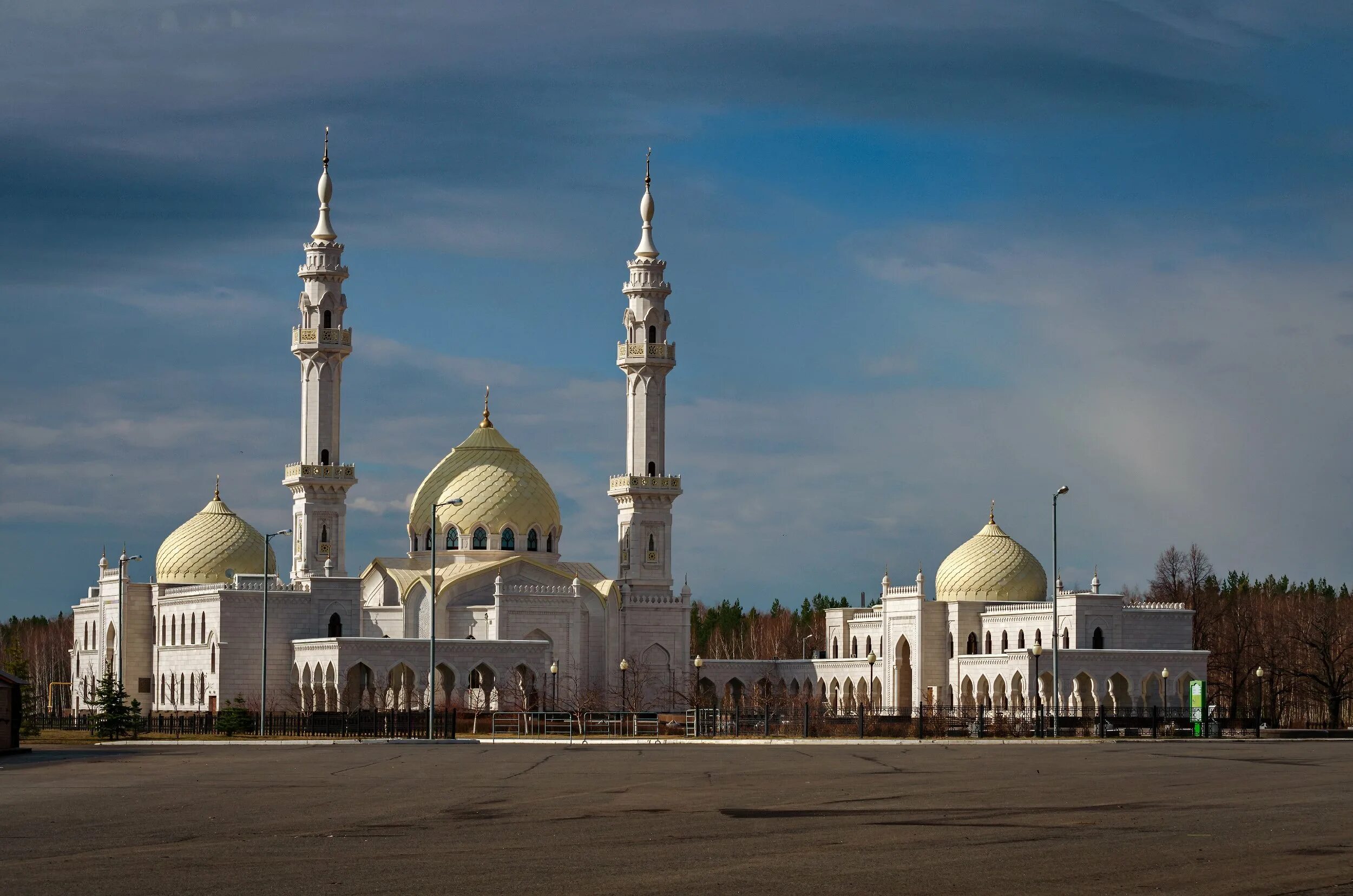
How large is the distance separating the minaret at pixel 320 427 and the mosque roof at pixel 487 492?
6.42 m

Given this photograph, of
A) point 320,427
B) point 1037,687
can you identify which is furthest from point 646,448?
point 1037,687

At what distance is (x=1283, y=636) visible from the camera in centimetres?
11562

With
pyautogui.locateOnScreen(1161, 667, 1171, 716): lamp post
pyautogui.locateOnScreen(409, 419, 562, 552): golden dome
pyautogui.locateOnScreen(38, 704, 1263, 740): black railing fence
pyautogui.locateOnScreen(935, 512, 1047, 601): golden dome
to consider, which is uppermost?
pyautogui.locateOnScreen(409, 419, 562, 552): golden dome

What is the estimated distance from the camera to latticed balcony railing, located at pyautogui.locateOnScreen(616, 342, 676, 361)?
100000mm

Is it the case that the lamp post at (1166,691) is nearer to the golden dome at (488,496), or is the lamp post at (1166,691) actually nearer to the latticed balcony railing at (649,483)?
the latticed balcony railing at (649,483)

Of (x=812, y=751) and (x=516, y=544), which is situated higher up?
(x=516, y=544)

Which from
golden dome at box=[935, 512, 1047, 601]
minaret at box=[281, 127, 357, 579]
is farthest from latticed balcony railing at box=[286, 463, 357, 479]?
golden dome at box=[935, 512, 1047, 601]

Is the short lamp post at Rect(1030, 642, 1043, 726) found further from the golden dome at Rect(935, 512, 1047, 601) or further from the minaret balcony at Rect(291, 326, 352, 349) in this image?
the minaret balcony at Rect(291, 326, 352, 349)

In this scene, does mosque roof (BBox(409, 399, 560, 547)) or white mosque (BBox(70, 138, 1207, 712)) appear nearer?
white mosque (BBox(70, 138, 1207, 712))

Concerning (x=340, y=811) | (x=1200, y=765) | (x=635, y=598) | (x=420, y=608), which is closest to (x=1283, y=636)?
(x=635, y=598)

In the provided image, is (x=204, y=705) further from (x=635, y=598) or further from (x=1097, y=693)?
(x=1097, y=693)

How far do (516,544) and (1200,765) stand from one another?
6517 centimetres

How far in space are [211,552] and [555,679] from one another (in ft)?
71.8

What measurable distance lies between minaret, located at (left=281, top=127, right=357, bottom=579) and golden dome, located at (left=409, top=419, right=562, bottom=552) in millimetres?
6357
